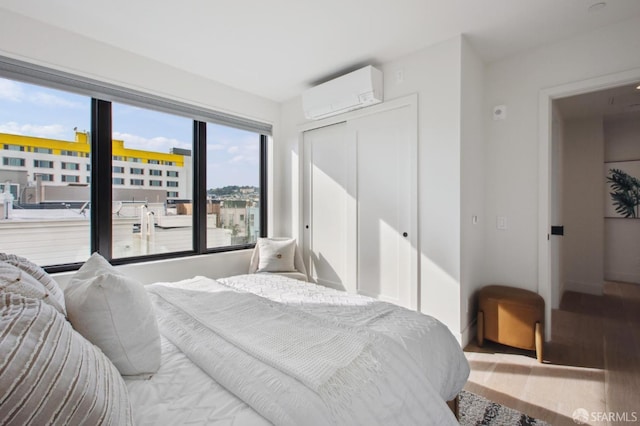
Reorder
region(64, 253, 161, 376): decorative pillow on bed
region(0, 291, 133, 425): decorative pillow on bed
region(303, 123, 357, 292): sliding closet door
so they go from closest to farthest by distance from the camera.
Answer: region(0, 291, 133, 425): decorative pillow on bed
region(64, 253, 161, 376): decorative pillow on bed
region(303, 123, 357, 292): sliding closet door

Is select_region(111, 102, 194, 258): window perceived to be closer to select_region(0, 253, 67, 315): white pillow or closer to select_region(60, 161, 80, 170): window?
select_region(60, 161, 80, 170): window

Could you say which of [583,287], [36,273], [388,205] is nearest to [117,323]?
[36,273]

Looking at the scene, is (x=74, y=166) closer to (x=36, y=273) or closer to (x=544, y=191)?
(x=36, y=273)

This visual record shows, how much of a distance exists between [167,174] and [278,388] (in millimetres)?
2853

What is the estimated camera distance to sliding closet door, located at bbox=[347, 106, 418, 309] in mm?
2822

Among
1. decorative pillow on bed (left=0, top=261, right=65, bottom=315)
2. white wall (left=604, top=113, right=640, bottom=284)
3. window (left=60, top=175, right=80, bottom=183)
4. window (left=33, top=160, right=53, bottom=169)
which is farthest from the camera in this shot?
white wall (left=604, top=113, right=640, bottom=284)

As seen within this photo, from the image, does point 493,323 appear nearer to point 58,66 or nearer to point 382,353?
point 382,353

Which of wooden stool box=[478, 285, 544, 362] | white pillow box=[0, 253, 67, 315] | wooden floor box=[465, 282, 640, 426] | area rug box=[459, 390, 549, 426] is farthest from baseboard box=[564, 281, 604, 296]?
white pillow box=[0, 253, 67, 315]

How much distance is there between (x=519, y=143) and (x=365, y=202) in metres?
1.52

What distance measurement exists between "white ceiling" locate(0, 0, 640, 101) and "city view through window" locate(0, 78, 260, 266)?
639 millimetres

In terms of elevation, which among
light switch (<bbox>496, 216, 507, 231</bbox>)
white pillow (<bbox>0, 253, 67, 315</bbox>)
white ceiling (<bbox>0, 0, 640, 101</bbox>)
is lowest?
white pillow (<bbox>0, 253, 67, 315</bbox>)

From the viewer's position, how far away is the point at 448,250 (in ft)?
8.49

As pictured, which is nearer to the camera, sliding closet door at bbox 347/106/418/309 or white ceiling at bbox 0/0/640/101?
white ceiling at bbox 0/0/640/101

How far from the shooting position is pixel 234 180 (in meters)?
3.78
